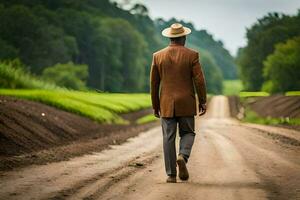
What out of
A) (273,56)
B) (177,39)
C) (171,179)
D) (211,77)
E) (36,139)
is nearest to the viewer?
(171,179)

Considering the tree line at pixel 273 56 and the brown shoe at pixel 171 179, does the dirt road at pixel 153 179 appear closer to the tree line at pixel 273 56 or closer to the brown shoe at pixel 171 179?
the brown shoe at pixel 171 179

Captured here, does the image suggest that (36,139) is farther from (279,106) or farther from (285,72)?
(285,72)

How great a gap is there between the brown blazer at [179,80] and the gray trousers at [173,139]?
143 mm

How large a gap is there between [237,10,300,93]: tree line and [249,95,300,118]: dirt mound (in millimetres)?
1223

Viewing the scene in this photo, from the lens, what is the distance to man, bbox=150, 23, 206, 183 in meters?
9.45

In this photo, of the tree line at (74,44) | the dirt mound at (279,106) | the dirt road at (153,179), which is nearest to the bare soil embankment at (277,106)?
the dirt mound at (279,106)

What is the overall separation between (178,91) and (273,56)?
44.7 meters

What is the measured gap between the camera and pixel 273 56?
52.8 m

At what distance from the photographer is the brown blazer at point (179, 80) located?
31.0ft

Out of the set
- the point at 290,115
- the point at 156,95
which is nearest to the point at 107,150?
the point at 156,95

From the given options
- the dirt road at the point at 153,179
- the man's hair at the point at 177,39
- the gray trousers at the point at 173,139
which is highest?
the man's hair at the point at 177,39

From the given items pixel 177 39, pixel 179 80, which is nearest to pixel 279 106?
pixel 177 39

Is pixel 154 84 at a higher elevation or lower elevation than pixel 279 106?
higher

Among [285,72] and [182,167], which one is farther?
[285,72]
